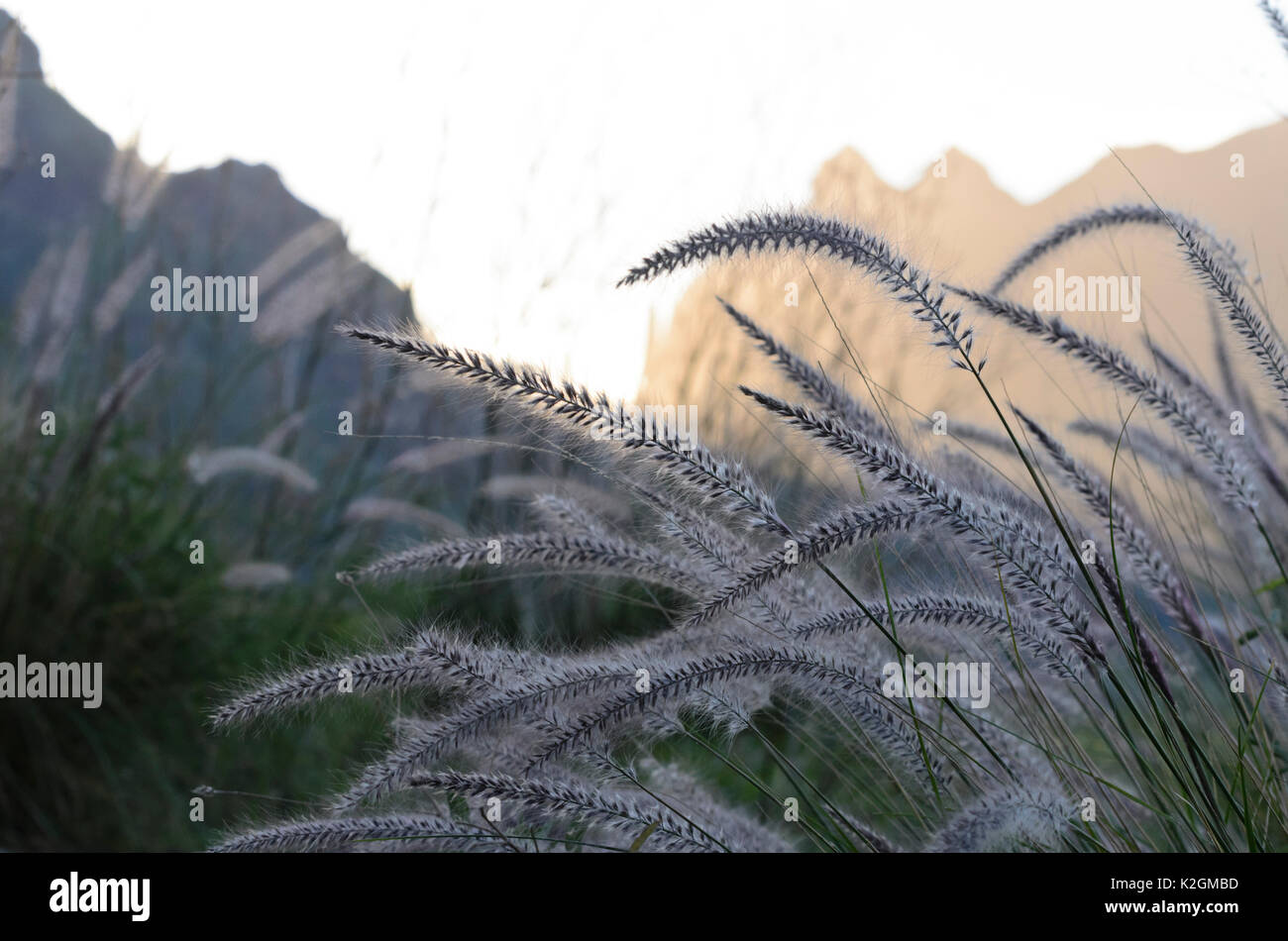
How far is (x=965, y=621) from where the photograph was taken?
0.94 meters

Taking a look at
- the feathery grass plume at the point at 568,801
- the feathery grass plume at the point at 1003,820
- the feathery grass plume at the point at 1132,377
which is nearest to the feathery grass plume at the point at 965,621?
the feathery grass plume at the point at 1003,820

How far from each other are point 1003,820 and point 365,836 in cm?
62

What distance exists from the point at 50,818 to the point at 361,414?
1278 millimetres

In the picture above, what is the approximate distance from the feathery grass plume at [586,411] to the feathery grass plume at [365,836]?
1.38ft

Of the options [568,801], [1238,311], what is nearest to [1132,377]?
[1238,311]

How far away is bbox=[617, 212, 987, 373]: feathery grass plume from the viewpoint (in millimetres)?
868

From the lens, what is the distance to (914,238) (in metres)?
1.09

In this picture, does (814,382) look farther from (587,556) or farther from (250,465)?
(250,465)

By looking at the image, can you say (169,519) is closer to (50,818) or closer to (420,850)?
(50,818)

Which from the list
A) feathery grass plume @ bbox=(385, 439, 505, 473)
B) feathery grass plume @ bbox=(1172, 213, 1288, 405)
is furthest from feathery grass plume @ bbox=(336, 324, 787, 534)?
feathery grass plume @ bbox=(385, 439, 505, 473)

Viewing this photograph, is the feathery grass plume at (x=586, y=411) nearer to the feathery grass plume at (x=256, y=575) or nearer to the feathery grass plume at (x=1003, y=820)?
the feathery grass plume at (x=1003, y=820)

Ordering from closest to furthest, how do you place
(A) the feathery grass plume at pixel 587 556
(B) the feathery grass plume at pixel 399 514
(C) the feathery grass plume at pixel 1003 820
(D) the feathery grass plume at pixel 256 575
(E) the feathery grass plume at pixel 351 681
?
1. (C) the feathery grass plume at pixel 1003 820
2. (E) the feathery grass plume at pixel 351 681
3. (A) the feathery grass plume at pixel 587 556
4. (D) the feathery grass plume at pixel 256 575
5. (B) the feathery grass plume at pixel 399 514

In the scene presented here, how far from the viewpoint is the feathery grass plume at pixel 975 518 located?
31.0 inches

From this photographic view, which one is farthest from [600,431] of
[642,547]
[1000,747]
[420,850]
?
[1000,747]
